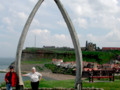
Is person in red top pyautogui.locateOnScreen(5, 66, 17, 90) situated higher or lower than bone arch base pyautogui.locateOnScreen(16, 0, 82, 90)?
lower

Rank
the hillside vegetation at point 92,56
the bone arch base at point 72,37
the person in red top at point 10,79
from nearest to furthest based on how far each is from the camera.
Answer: the person in red top at point 10,79 < the bone arch base at point 72,37 < the hillside vegetation at point 92,56

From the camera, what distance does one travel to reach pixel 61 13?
10938mm

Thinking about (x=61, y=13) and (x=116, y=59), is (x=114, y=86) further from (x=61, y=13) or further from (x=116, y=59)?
(x=116, y=59)

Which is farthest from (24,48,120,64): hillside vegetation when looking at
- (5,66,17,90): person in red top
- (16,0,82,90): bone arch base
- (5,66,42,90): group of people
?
(5,66,17,90): person in red top

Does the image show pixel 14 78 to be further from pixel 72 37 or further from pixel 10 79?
pixel 72 37

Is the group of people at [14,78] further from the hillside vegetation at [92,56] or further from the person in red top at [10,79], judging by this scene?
the hillside vegetation at [92,56]

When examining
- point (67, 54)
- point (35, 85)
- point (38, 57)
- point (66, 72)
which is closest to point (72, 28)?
point (35, 85)

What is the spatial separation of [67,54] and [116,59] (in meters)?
16.7

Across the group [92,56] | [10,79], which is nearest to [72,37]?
[10,79]

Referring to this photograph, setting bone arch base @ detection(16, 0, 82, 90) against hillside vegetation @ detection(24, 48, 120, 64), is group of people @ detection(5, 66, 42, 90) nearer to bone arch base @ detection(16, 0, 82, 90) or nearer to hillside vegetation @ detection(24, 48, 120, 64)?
bone arch base @ detection(16, 0, 82, 90)

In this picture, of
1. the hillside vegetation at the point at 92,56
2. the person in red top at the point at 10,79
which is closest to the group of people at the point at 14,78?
the person in red top at the point at 10,79

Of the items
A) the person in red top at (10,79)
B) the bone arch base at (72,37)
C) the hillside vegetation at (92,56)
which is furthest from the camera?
the hillside vegetation at (92,56)

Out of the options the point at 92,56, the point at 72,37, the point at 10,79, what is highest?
the point at 92,56

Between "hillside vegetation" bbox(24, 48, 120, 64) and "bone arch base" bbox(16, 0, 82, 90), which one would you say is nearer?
"bone arch base" bbox(16, 0, 82, 90)
